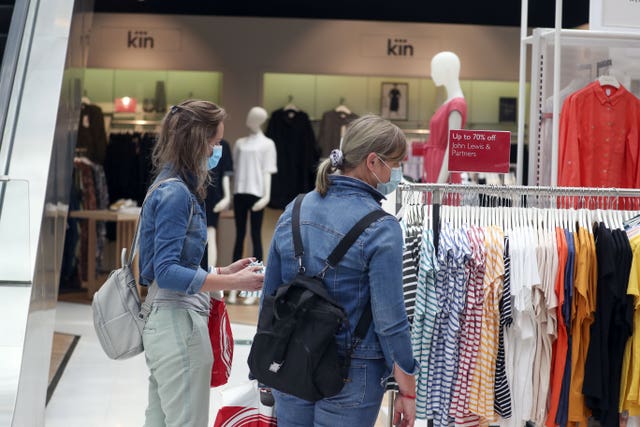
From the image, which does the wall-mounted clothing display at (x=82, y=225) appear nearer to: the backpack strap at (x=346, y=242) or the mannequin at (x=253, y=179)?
the mannequin at (x=253, y=179)

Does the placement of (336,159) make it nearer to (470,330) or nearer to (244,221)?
(470,330)

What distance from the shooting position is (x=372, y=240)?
2.35 m

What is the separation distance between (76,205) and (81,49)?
374 cm

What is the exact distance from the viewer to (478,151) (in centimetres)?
376

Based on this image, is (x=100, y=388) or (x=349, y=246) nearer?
(x=349, y=246)

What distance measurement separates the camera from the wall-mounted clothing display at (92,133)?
33.1ft

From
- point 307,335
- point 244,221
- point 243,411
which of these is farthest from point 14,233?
point 244,221

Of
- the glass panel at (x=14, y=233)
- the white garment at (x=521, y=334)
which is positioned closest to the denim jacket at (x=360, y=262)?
the white garment at (x=521, y=334)

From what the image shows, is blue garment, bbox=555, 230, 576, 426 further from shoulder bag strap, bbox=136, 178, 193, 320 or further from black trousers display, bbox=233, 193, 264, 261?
black trousers display, bbox=233, 193, 264, 261

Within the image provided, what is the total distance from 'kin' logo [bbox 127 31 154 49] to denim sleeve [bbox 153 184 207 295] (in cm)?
814

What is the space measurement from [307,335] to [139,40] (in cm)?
867

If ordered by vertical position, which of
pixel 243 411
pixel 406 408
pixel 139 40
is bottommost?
pixel 243 411

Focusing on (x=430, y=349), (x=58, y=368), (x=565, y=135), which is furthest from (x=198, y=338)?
(x=58, y=368)

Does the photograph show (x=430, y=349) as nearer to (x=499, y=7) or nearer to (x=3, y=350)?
(x=3, y=350)
